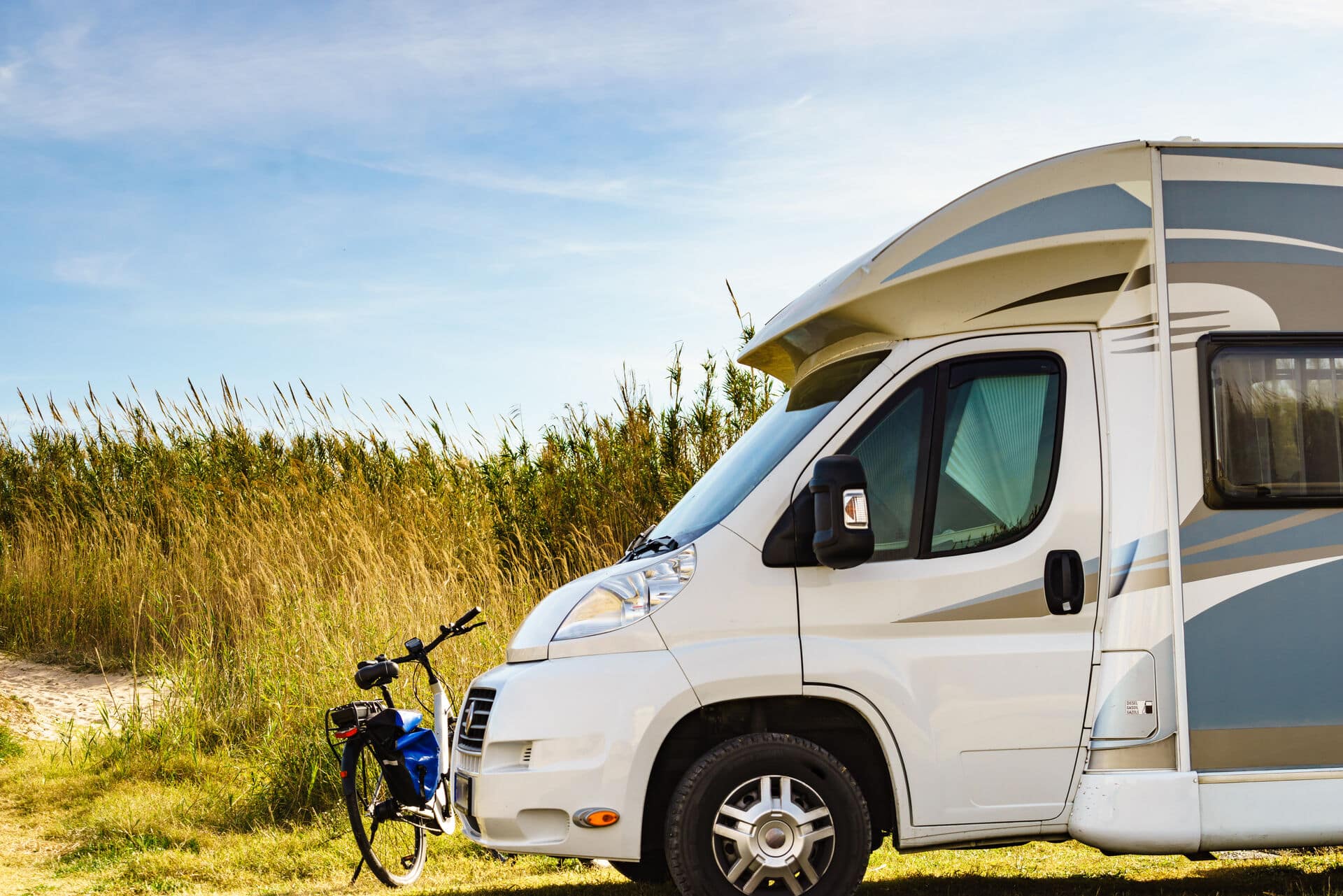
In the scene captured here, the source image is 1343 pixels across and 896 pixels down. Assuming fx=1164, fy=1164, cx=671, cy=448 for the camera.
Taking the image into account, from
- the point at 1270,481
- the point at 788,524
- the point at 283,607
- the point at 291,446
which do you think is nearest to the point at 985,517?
the point at 788,524

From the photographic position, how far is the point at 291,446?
1495cm

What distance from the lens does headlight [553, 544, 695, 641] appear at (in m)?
4.38

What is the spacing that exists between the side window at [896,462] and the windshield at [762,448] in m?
0.20

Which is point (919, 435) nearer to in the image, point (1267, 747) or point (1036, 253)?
point (1036, 253)

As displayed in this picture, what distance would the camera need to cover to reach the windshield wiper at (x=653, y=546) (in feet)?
15.1

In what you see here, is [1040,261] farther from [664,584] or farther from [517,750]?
[517,750]

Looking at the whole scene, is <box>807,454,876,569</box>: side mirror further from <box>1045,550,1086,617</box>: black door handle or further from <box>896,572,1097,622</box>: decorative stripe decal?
<box>1045,550,1086,617</box>: black door handle

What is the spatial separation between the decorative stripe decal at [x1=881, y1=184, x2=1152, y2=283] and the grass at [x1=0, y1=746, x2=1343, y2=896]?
3.15 meters

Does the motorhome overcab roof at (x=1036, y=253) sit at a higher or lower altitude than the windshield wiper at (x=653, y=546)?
higher

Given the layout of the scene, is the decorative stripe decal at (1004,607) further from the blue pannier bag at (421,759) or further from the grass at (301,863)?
the blue pannier bag at (421,759)

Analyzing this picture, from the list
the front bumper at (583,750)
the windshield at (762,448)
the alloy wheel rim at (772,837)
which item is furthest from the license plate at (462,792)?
the windshield at (762,448)

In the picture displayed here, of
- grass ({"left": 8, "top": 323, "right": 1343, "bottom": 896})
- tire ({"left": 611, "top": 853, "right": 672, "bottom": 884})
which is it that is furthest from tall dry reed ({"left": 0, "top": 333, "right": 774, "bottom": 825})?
tire ({"left": 611, "top": 853, "right": 672, "bottom": 884})

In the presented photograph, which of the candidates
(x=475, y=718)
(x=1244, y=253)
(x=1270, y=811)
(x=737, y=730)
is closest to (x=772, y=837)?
(x=737, y=730)

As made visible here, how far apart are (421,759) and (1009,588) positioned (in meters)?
3.52
